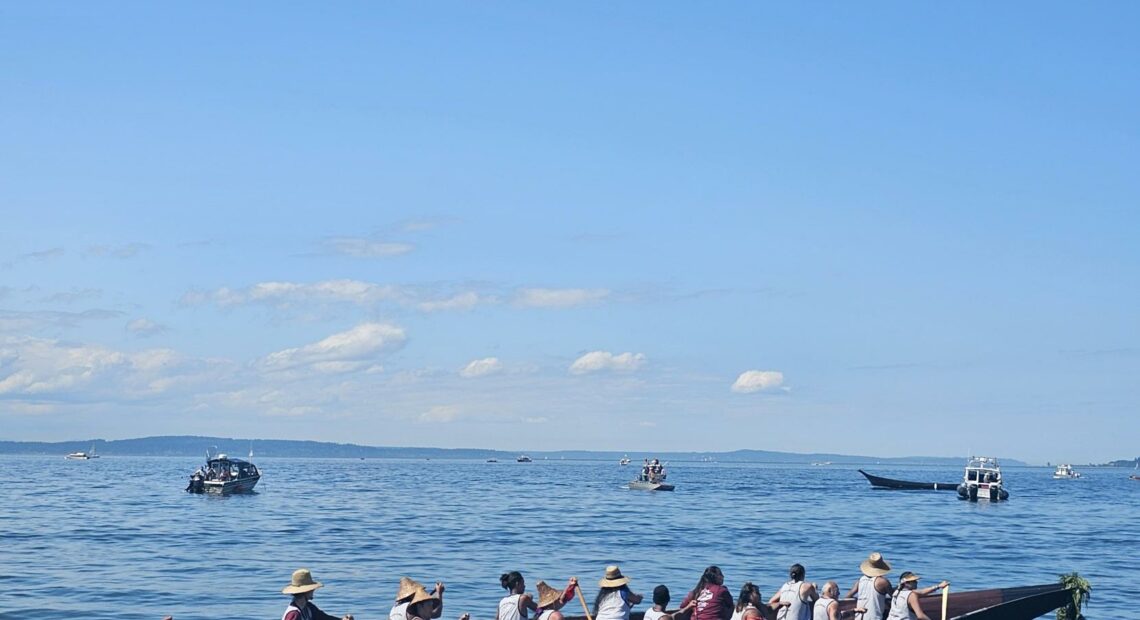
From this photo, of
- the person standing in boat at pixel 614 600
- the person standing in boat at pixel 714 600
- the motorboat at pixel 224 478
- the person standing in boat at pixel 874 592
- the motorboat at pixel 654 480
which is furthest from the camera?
the motorboat at pixel 654 480

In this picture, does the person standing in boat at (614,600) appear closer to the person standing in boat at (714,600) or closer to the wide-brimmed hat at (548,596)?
the wide-brimmed hat at (548,596)

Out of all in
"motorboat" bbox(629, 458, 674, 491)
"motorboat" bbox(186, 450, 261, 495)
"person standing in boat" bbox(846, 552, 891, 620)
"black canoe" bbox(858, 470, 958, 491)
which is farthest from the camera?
"black canoe" bbox(858, 470, 958, 491)

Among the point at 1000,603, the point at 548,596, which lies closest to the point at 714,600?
the point at 548,596

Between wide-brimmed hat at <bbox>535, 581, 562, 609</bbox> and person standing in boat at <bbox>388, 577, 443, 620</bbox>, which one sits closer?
person standing in boat at <bbox>388, 577, 443, 620</bbox>

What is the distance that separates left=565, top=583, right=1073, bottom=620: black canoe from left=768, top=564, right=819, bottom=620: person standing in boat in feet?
19.8

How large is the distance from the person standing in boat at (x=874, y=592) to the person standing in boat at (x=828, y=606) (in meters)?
0.47

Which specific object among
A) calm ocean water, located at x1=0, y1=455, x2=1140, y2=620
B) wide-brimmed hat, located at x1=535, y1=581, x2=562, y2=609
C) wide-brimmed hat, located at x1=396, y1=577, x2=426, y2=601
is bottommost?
calm ocean water, located at x1=0, y1=455, x2=1140, y2=620

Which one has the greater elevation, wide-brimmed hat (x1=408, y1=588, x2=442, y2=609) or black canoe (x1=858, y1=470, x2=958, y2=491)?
Answer: wide-brimmed hat (x1=408, y1=588, x2=442, y2=609)

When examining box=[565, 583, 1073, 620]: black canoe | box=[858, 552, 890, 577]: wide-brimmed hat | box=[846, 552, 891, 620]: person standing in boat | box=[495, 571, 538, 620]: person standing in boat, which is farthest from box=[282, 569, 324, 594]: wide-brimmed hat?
box=[565, 583, 1073, 620]: black canoe

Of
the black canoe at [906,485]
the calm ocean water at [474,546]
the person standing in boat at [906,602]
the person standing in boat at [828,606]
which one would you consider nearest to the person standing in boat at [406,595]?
the person standing in boat at [828,606]

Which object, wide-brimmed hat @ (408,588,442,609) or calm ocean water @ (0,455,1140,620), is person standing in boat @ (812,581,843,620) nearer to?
wide-brimmed hat @ (408,588,442,609)

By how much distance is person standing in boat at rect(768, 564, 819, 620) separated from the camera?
1909 cm

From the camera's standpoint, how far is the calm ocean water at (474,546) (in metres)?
39.5

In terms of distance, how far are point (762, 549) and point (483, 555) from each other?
13.8 m
